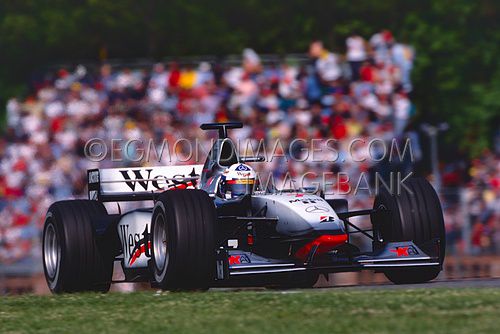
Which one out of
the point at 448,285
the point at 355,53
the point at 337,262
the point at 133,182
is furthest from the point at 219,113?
the point at 337,262

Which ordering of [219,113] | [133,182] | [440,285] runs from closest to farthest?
[440,285] → [133,182] → [219,113]

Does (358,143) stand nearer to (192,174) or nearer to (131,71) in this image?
(131,71)

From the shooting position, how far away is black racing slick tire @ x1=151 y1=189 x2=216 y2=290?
356 inches

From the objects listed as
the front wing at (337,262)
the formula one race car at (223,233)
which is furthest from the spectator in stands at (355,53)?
the front wing at (337,262)

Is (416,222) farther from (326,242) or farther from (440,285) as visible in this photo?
(326,242)

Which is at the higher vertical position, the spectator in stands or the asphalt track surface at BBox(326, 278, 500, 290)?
the spectator in stands

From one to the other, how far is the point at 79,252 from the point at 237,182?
5.26 feet

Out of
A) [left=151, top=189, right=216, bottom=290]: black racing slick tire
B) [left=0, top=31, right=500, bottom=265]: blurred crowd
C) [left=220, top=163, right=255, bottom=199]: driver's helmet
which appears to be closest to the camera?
[left=151, top=189, right=216, bottom=290]: black racing slick tire

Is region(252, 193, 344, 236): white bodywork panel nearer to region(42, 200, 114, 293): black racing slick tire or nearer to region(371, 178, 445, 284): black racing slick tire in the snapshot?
region(371, 178, 445, 284): black racing slick tire

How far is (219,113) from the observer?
54.1 ft

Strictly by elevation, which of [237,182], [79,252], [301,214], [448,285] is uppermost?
[237,182]

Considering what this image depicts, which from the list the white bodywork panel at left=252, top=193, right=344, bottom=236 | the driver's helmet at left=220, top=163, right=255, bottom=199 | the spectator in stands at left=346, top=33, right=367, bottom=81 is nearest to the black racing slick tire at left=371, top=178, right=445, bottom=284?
the white bodywork panel at left=252, top=193, right=344, bottom=236

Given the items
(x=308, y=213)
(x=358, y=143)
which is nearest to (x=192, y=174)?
(x=308, y=213)

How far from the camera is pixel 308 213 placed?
9531 millimetres
